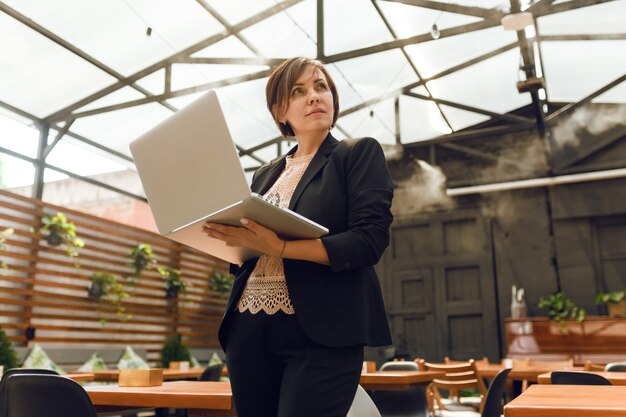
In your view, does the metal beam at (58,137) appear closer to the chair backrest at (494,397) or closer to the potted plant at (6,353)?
the potted plant at (6,353)

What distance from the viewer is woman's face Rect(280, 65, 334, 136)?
5.02 feet

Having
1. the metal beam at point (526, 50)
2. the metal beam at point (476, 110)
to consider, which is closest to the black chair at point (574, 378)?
the metal beam at point (526, 50)

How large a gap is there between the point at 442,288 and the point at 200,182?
34.8 feet

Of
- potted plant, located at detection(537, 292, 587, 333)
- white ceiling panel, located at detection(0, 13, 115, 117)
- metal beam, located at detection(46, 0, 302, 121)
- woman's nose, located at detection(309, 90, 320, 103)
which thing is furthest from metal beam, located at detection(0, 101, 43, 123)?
potted plant, located at detection(537, 292, 587, 333)

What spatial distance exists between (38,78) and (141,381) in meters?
6.18

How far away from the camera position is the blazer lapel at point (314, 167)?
4.72ft

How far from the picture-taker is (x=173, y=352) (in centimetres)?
877

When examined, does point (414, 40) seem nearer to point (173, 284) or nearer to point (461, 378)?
point (461, 378)

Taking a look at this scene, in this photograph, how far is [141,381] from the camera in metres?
2.10

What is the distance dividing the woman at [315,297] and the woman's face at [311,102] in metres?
0.09

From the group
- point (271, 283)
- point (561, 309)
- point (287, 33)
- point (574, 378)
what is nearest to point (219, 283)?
point (287, 33)

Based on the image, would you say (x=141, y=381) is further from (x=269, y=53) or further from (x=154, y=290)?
(x=154, y=290)

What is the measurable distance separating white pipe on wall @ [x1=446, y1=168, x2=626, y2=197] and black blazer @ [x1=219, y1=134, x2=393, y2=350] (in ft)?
32.2

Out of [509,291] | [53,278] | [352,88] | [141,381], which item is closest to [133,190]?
[53,278]
